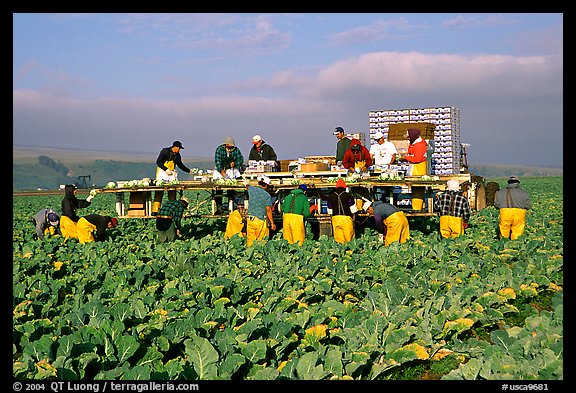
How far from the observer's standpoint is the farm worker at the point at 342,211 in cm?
1211

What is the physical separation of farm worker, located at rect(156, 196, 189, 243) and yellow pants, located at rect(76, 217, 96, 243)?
1.54 metres

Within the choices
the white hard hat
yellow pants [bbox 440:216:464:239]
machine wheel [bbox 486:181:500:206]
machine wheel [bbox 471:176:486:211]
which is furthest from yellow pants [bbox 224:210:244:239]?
machine wheel [bbox 486:181:500:206]

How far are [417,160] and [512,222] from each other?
9.69ft

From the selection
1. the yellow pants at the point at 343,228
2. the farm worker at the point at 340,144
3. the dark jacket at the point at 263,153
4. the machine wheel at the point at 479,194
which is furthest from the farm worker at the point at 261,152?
the machine wheel at the point at 479,194

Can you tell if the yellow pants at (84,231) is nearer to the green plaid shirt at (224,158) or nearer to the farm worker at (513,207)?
the green plaid shirt at (224,158)

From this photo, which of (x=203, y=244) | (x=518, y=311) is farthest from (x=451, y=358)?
(x=203, y=244)

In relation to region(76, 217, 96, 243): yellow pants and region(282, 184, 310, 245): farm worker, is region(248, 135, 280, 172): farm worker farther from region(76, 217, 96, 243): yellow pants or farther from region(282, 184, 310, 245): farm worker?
region(76, 217, 96, 243): yellow pants

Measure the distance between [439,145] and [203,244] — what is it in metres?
10.2

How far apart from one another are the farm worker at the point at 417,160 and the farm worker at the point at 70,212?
25.4ft

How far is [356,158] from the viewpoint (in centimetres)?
1371

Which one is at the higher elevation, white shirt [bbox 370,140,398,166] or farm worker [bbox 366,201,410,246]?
white shirt [bbox 370,140,398,166]

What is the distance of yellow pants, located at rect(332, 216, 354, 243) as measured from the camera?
12.2 meters

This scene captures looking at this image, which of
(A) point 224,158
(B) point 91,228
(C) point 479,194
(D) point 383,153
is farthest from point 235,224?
(C) point 479,194

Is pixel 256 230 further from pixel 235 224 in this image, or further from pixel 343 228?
pixel 343 228
